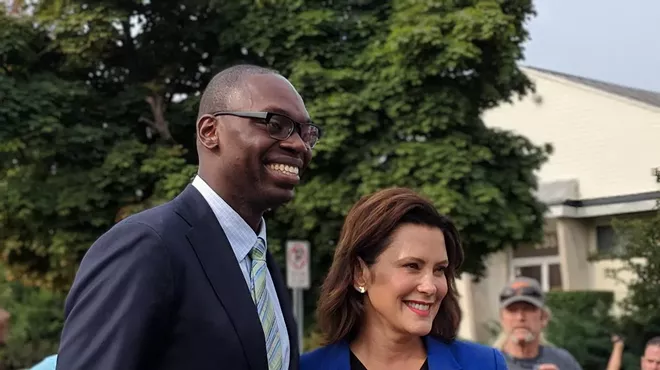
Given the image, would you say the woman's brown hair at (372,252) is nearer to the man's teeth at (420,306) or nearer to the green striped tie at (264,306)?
the man's teeth at (420,306)

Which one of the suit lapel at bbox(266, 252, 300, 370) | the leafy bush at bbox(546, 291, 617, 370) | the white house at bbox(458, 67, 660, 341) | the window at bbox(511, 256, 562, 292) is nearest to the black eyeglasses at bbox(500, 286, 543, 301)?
the white house at bbox(458, 67, 660, 341)

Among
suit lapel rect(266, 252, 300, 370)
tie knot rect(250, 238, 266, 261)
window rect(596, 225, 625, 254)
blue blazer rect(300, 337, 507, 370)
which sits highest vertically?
window rect(596, 225, 625, 254)

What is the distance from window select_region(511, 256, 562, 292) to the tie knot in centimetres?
1580

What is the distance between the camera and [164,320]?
2178mm

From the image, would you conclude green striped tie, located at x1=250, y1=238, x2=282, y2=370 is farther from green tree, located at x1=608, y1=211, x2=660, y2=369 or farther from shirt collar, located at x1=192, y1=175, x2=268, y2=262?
green tree, located at x1=608, y1=211, x2=660, y2=369

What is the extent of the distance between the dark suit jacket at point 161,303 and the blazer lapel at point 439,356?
2.35 feet

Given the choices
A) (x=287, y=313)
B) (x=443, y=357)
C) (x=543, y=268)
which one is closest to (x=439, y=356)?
(x=443, y=357)

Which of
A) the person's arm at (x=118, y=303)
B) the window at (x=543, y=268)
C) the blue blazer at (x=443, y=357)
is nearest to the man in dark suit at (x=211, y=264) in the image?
the person's arm at (x=118, y=303)

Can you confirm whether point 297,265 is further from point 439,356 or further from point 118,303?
point 118,303

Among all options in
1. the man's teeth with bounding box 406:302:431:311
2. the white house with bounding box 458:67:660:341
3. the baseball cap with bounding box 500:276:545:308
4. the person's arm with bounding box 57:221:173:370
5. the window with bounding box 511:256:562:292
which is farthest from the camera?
the window with bounding box 511:256:562:292

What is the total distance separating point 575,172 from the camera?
42.4 ft

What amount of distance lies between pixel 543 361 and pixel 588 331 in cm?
602

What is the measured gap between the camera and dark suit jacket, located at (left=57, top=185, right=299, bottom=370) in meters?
2.12

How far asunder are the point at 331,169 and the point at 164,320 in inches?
414
